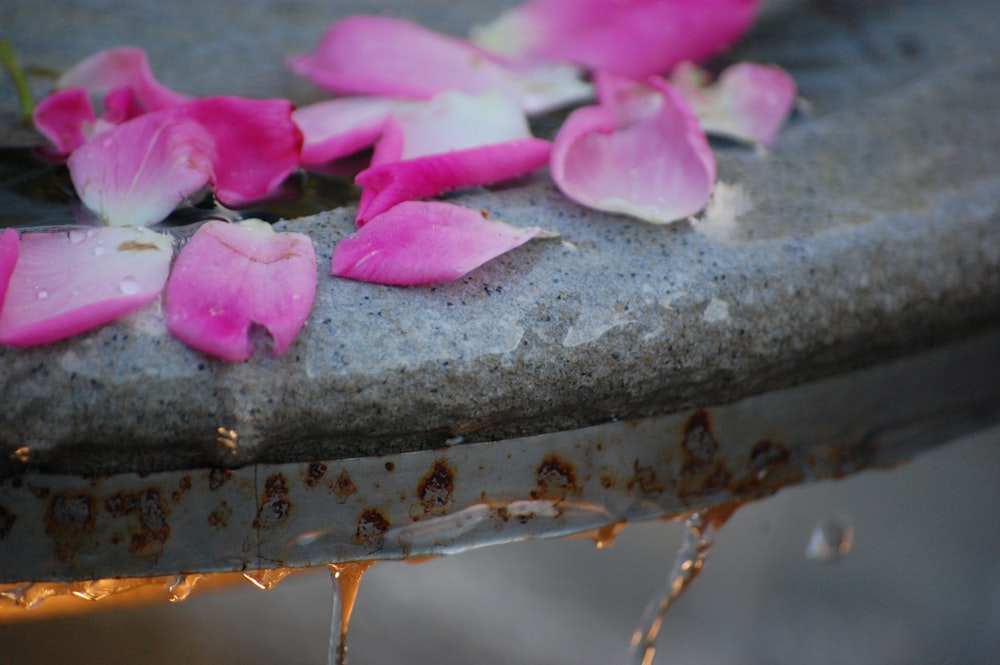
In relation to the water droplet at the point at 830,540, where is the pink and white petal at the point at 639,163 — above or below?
above

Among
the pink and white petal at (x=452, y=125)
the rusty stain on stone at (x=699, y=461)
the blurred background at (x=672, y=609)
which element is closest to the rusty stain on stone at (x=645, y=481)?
the rusty stain on stone at (x=699, y=461)

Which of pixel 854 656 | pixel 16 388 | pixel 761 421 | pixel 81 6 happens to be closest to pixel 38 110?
pixel 16 388

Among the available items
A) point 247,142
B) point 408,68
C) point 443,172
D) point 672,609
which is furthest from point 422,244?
point 672,609

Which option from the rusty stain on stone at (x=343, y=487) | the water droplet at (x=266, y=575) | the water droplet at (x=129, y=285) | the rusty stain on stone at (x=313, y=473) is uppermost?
the water droplet at (x=129, y=285)

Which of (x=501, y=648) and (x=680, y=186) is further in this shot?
(x=501, y=648)

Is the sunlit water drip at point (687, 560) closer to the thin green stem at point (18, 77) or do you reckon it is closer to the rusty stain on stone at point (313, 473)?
the rusty stain on stone at point (313, 473)

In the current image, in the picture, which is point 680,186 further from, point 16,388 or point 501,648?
point 501,648
